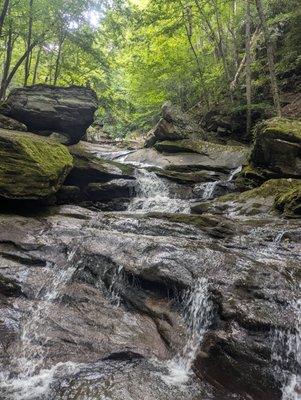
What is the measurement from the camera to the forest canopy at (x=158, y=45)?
18.0 meters

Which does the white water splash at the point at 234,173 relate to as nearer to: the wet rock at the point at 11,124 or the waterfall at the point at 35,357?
the wet rock at the point at 11,124

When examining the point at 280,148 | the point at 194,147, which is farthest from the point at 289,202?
the point at 194,147

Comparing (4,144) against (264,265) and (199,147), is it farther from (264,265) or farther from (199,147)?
(199,147)

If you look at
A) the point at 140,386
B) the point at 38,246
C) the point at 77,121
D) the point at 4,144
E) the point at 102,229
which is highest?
the point at 77,121

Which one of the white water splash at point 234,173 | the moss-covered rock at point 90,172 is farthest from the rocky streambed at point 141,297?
the white water splash at point 234,173

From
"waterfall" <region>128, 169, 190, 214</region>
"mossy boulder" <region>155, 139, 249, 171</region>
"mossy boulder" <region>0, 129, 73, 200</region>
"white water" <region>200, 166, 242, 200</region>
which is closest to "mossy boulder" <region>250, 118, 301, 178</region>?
"white water" <region>200, 166, 242, 200</region>

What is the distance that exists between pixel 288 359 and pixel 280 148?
28.9 ft

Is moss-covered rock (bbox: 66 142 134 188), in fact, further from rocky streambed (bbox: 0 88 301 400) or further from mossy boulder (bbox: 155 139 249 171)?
mossy boulder (bbox: 155 139 249 171)

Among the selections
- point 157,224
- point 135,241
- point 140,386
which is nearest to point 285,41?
point 157,224

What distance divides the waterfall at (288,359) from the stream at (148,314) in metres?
0.01

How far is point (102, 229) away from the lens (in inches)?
358

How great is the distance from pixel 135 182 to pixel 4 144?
536 centimetres

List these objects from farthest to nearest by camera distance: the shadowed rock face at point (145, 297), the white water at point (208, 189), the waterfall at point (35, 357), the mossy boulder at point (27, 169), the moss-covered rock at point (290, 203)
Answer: the white water at point (208, 189) < the moss-covered rock at point (290, 203) < the mossy boulder at point (27, 169) < the shadowed rock face at point (145, 297) < the waterfall at point (35, 357)

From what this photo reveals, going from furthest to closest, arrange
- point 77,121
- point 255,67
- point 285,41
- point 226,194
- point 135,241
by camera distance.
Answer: point 255,67
point 285,41
point 77,121
point 226,194
point 135,241
